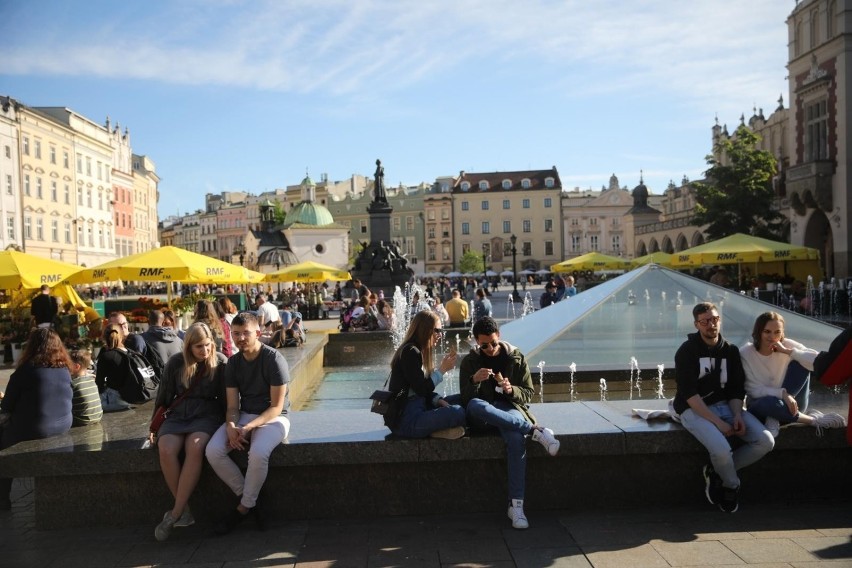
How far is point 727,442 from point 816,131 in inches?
1219

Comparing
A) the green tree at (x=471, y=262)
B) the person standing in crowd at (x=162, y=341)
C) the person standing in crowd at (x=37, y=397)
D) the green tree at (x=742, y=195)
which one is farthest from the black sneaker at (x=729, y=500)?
the green tree at (x=471, y=262)

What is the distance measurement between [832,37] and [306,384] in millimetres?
27744

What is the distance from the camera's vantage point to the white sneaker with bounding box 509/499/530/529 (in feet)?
15.4

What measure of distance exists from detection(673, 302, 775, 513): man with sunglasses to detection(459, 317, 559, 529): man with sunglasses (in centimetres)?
94

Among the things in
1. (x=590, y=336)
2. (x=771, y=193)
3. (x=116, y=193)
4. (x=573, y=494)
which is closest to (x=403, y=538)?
(x=573, y=494)

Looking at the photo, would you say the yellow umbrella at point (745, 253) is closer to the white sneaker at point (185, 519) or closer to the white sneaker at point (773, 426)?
the white sneaker at point (773, 426)

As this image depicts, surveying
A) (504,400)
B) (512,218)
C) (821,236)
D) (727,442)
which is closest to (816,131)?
(821,236)

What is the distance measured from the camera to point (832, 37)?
29859 mm

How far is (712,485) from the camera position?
16.1ft

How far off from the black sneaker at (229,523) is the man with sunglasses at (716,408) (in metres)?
2.89

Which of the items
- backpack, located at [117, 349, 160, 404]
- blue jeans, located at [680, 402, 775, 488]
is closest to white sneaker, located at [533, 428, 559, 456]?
blue jeans, located at [680, 402, 775, 488]

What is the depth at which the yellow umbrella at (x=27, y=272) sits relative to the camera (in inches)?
543

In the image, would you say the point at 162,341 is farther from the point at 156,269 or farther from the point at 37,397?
the point at 156,269

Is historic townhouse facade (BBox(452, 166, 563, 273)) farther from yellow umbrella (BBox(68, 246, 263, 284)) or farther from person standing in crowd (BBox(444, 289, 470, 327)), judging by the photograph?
yellow umbrella (BBox(68, 246, 263, 284))
